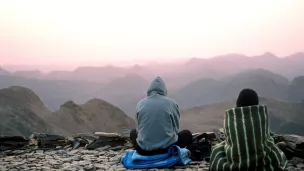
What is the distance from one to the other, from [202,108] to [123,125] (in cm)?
2470

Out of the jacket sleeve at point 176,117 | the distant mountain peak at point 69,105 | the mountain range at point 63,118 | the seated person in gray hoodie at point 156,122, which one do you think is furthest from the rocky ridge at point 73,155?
the distant mountain peak at point 69,105

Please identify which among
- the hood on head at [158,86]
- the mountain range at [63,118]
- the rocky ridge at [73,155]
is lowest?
the mountain range at [63,118]

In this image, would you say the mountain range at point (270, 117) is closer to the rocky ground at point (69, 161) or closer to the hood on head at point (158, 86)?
the rocky ground at point (69, 161)

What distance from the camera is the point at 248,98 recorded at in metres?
5.21

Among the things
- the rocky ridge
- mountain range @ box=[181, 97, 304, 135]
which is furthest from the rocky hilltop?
the rocky ridge


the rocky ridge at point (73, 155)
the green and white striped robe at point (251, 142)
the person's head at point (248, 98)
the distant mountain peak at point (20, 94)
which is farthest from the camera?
the distant mountain peak at point (20, 94)

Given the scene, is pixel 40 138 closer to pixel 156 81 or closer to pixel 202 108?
pixel 156 81

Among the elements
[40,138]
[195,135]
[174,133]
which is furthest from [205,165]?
[40,138]

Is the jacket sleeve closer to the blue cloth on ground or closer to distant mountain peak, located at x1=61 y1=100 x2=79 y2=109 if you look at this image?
the blue cloth on ground

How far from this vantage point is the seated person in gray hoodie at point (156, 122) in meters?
6.43

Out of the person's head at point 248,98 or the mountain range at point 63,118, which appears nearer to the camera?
the person's head at point 248,98

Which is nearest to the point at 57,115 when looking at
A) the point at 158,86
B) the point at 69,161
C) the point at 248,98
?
the point at 69,161

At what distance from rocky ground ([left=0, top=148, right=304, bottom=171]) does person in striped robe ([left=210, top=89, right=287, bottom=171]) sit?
40.5 inches

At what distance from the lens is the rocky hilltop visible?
3170 centimetres
